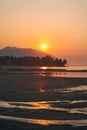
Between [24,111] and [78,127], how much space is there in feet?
16.8

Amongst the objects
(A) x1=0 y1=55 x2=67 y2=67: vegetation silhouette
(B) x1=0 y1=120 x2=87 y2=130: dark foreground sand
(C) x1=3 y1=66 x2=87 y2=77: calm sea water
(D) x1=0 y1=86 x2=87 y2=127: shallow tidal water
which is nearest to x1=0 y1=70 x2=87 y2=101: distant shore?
(D) x1=0 y1=86 x2=87 y2=127: shallow tidal water

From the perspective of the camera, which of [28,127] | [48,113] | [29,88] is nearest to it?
[28,127]

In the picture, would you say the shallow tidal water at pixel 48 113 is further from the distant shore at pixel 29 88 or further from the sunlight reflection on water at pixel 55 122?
the distant shore at pixel 29 88

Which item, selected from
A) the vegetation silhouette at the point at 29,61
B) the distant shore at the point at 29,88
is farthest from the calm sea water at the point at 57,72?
the vegetation silhouette at the point at 29,61

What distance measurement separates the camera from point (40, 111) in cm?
2094

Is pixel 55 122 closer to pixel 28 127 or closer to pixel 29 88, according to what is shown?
pixel 28 127

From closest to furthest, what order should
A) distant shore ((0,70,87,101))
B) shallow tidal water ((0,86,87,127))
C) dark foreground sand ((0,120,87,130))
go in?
dark foreground sand ((0,120,87,130)), shallow tidal water ((0,86,87,127)), distant shore ((0,70,87,101))

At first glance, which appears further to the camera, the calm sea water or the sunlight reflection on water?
the calm sea water

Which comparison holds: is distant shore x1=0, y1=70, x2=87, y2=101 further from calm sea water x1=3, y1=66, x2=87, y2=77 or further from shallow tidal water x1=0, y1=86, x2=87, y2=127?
calm sea water x1=3, y1=66, x2=87, y2=77

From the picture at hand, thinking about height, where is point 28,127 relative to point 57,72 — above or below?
below

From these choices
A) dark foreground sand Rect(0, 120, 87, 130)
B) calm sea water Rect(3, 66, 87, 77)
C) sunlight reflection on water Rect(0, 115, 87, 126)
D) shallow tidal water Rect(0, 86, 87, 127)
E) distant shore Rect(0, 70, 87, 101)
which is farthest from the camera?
calm sea water Rect(3, 66, 87, 77)

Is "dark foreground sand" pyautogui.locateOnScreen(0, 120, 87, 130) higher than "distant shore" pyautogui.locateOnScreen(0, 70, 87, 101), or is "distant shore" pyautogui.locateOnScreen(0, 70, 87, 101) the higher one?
"distant shore" pyautogui.locateOnScreen(0, 70, 87, 101)

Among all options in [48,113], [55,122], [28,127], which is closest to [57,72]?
[48,113]

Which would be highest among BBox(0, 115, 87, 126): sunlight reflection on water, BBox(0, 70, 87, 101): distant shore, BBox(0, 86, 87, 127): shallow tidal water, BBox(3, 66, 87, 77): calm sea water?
BBox(3, 66, 87, 77): calm sea water
